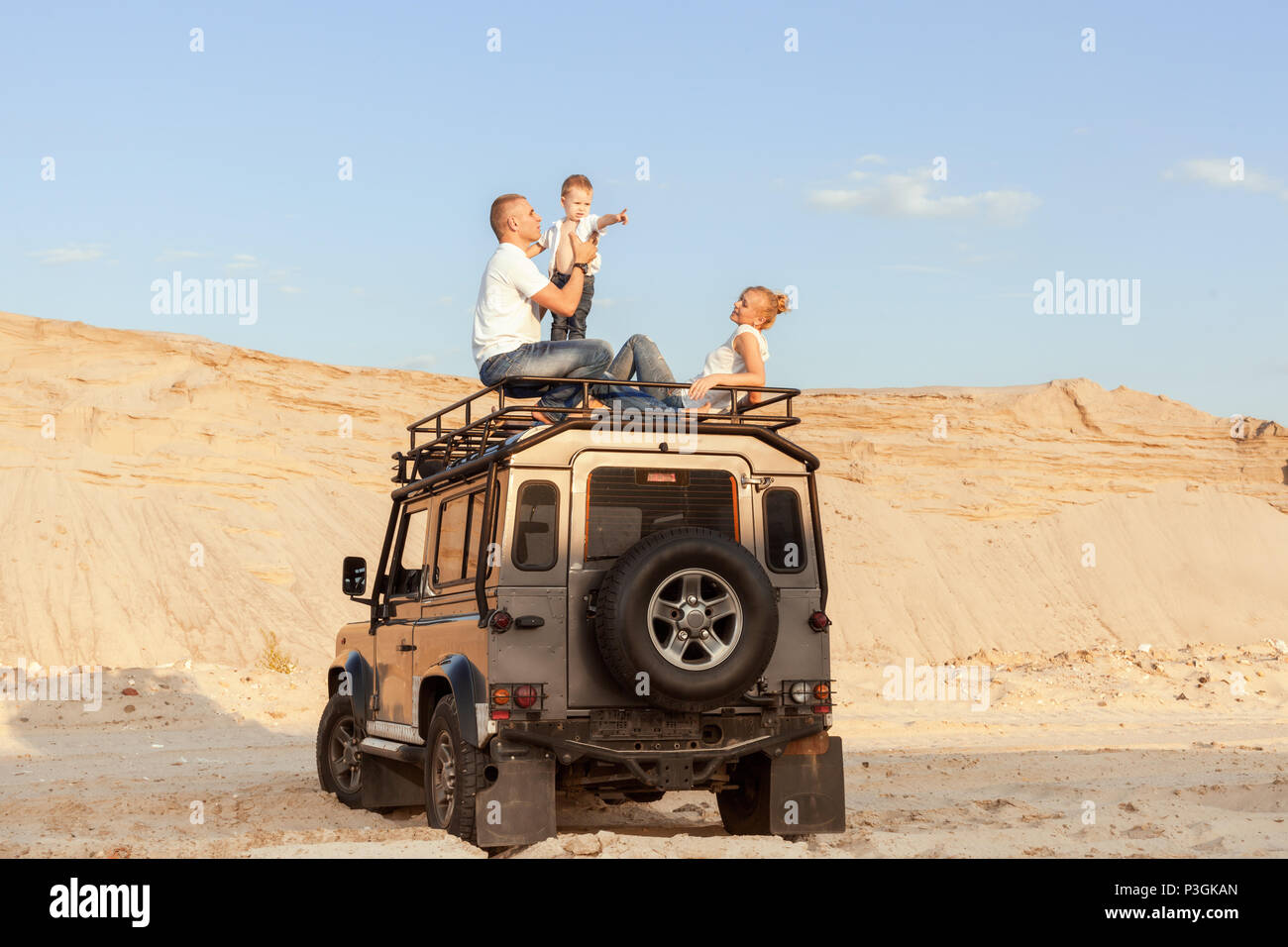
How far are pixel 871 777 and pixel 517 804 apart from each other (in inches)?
262

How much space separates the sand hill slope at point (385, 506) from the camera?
35844mm

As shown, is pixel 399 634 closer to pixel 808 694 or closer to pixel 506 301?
pixel 506 301

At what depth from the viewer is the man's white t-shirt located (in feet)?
31.6

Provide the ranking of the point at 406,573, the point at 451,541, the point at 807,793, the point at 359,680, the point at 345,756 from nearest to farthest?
the point at 807,793
the point at 451,541
the point at 406,573
the point at 359,680
the point at 345,756

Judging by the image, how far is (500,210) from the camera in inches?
387

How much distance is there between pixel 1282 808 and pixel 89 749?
47.1 feet

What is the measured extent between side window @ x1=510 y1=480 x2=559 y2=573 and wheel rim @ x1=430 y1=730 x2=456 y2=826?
4.34 feet

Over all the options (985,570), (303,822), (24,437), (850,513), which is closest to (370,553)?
(24,437)

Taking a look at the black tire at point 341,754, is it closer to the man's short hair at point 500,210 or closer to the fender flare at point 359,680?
the fender flare at point 359,680

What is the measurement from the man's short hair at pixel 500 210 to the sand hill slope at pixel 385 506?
2591 centimetres

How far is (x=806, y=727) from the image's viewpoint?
8758 millimetres

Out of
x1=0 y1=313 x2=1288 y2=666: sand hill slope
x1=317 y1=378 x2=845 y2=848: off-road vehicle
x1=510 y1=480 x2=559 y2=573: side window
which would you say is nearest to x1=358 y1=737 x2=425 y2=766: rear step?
x1=317 y1=378 x2=845 y2=848: off-road vehicle

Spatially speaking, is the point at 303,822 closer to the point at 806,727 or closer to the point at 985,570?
the point at 806,727

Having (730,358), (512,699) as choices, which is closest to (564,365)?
(730,358)
